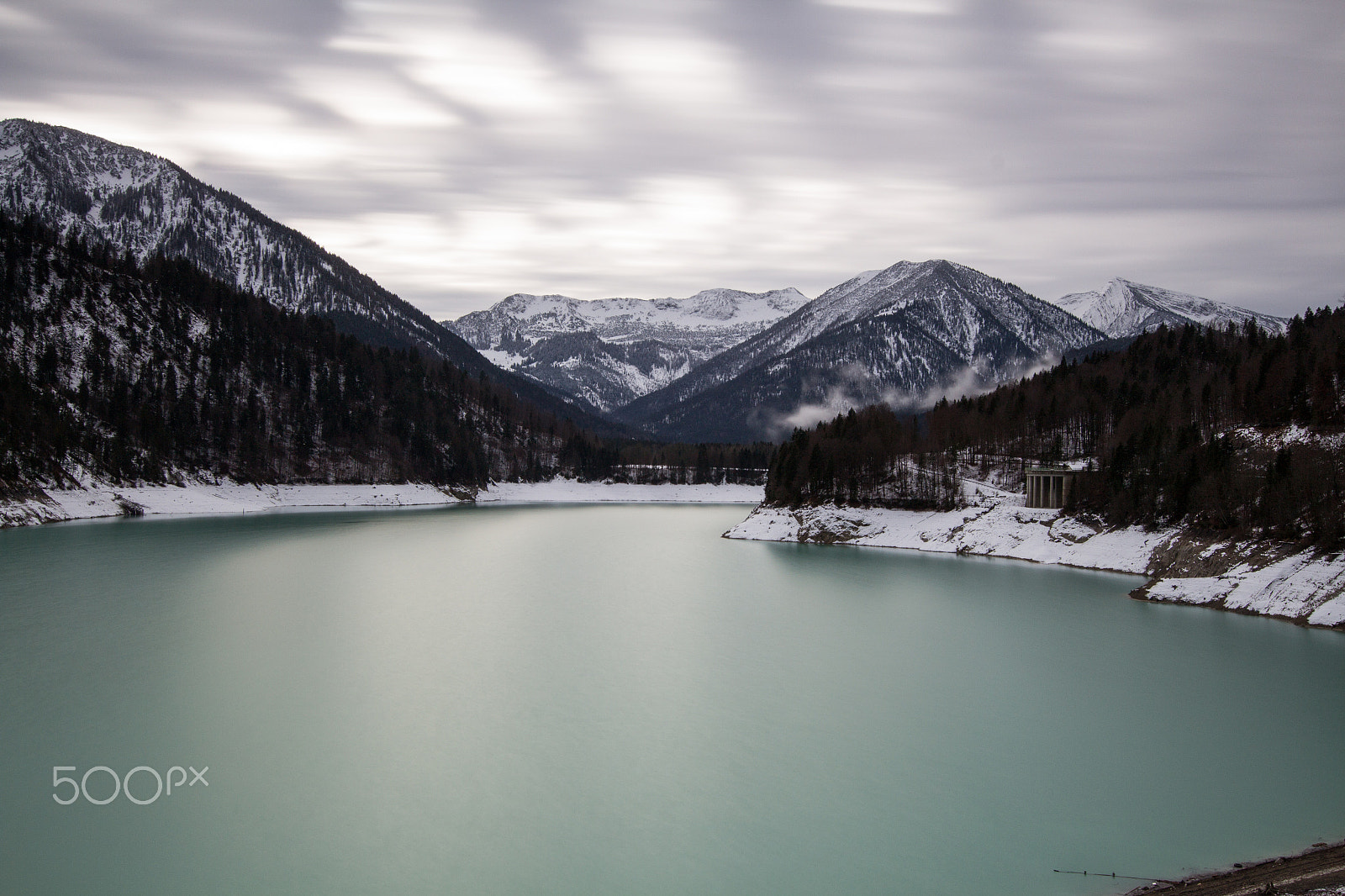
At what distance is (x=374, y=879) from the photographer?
38.1ft

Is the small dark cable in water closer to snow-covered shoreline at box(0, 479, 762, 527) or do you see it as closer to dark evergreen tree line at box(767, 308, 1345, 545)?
dark evergreen tree line at box(767, 308, 1345, 545)

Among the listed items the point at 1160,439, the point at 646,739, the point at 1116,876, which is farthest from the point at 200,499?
the point at 1116,876

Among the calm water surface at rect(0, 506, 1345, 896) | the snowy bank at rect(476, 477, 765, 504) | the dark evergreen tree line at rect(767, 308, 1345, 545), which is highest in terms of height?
the dark evergreen tree line at rect(767, 308, 1345, 545)

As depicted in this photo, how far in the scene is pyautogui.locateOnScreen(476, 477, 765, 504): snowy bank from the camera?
118 meters

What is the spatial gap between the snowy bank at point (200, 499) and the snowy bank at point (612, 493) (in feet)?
42.0

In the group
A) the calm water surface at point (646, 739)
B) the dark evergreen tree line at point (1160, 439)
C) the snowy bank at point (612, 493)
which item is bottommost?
the calm water surface at point (646, 739)

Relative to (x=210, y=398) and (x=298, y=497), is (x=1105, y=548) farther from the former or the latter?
(x=210, y=398)

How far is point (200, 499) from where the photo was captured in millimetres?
78875

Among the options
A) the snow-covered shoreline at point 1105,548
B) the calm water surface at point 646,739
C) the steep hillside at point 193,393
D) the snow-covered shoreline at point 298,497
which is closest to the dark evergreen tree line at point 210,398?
the steep hillside at point 193,393

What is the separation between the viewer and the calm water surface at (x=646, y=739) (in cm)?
1215

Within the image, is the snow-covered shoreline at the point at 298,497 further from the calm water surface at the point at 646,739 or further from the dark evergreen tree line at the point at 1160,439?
the dark evergreen tree line at the point at 1160,439

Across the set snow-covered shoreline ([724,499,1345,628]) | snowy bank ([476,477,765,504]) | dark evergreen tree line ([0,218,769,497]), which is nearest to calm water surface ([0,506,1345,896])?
snow-covered shoreline ([724,499,1345,628])

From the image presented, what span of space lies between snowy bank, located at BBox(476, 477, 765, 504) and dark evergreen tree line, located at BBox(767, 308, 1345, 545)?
159ft

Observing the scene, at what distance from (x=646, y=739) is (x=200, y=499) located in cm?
7567
